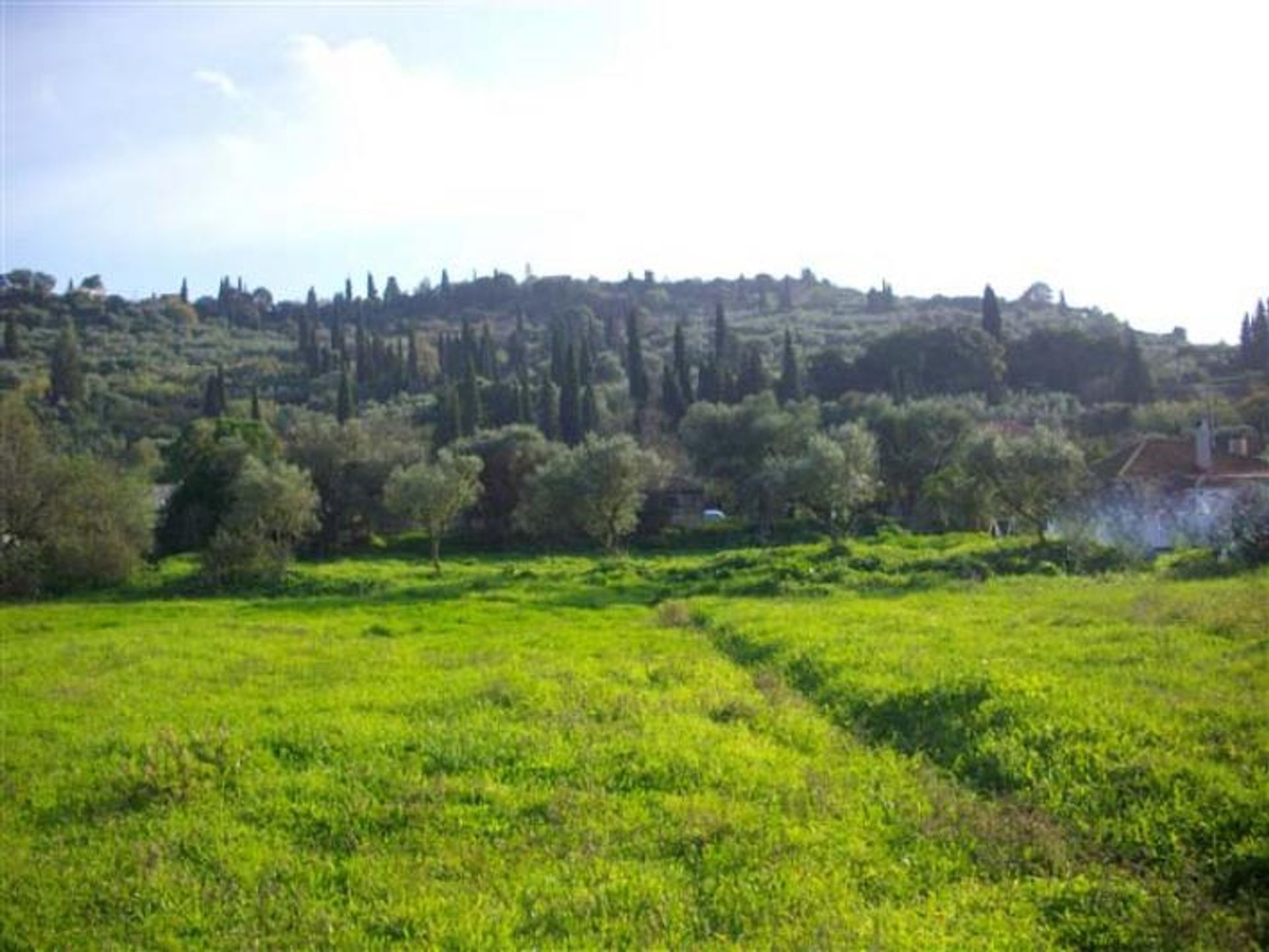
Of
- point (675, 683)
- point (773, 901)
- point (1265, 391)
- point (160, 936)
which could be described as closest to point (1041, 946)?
point (773, 901)

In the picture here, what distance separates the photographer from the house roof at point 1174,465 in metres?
59.4

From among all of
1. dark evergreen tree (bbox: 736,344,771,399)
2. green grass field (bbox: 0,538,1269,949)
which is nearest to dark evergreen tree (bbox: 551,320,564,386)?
dark evergreen tree (bbox: 736,344,771,399)

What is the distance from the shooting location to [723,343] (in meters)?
124

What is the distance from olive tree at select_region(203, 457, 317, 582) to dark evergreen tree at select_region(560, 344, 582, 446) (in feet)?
127

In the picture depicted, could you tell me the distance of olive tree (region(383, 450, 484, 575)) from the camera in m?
56.1

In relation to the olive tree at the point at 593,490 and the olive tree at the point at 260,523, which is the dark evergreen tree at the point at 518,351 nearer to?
the olive tree at the point at 593,490

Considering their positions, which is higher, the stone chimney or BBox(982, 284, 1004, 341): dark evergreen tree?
BBox(982, 284, 1004, 341): dark evergreen tree

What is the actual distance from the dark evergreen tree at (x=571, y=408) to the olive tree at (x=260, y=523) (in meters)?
38.8

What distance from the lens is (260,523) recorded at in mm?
53188

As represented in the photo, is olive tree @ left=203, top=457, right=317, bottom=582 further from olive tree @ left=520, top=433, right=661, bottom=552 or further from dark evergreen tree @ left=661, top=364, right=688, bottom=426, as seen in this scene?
dark evergreen tree @ left=661, top=364, right=688, bottom=426

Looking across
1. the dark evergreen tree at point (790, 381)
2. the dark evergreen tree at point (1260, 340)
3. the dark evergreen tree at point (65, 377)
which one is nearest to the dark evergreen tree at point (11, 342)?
the dark evergreen tree at point (65, 377)

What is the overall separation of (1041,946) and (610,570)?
38935mm

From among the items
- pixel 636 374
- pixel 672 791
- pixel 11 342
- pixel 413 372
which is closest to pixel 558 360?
pixel 636 374

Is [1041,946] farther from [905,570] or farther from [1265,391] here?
[1265,391]
